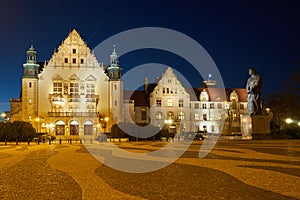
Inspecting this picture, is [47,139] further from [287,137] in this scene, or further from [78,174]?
[78,174]

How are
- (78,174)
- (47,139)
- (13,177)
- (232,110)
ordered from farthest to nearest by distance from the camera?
(232,110)
(47,139)
(78,174)
(13,177)

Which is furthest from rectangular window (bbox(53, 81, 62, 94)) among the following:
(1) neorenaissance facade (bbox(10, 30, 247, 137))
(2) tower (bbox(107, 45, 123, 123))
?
(2) tower (bbox(107, 45, 123, 123))

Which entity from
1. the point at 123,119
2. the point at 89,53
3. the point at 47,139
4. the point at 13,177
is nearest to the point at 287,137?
the point at 47,139

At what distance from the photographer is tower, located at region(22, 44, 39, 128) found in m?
67.2

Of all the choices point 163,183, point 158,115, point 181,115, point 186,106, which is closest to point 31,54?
point 158,115

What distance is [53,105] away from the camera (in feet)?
223

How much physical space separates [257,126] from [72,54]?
44.6 m

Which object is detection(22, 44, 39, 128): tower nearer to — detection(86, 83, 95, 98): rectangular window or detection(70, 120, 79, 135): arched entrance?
detection(70, 120, 79, 135): arched entrance

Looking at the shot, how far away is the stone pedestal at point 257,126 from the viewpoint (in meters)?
33.8

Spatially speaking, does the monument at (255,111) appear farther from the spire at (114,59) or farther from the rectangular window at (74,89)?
the spire at (114,59)

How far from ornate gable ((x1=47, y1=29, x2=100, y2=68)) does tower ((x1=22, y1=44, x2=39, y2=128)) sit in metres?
3.25

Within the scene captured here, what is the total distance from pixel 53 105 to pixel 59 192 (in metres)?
60.3

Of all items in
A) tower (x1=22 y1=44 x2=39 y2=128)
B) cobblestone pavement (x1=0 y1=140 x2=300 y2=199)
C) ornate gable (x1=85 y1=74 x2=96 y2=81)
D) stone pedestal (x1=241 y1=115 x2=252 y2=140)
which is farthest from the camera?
ornate gable (x1=85 y1=74 x2=96 y2=81)

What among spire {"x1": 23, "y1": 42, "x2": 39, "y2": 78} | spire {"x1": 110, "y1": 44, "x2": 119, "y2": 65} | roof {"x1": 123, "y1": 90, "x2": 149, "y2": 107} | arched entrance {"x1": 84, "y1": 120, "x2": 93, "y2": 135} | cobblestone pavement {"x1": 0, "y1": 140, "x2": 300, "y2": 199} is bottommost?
cobblestone pavement {"x1": 0, "y1": 140, "x2": 300, "y2": 199}
